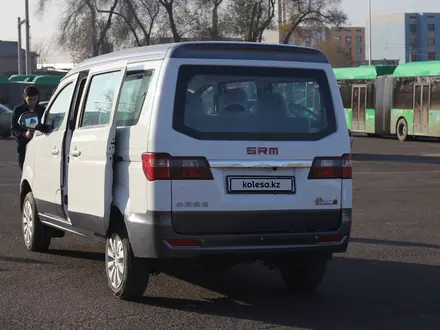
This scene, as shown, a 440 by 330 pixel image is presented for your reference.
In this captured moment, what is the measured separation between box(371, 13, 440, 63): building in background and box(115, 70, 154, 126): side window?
422ft

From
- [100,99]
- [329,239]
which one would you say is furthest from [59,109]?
[329,239]

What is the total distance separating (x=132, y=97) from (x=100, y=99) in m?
0.77

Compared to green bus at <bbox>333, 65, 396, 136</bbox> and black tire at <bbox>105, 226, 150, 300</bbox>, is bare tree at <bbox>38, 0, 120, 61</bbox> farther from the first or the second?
black tire at <bbox>105, 226, 150, 300</bbox>

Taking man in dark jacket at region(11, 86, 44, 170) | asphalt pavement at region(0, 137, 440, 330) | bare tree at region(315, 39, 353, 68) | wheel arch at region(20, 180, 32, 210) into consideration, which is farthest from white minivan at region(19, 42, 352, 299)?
bare tree at region(315, 39, 353, 68)

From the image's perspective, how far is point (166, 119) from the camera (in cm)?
686

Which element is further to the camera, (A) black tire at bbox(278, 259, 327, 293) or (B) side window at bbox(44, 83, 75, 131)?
(B) side window at bbox(44, 83, 75, 131)

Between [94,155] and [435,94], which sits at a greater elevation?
[435,94]

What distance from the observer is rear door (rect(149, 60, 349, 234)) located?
6898mm

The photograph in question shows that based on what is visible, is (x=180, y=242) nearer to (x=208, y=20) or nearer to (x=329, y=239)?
(x=329, y=239)

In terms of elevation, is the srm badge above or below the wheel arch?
above

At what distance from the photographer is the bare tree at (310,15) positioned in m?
59.0

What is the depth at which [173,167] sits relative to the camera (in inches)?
270

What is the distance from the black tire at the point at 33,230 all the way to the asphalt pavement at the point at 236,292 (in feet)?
0.49

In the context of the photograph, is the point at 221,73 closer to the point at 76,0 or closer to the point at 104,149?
the point at 104,149
